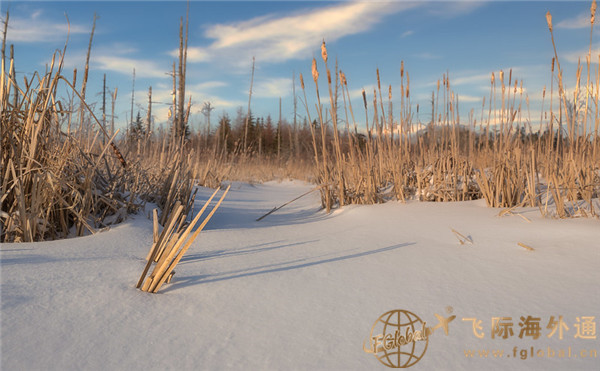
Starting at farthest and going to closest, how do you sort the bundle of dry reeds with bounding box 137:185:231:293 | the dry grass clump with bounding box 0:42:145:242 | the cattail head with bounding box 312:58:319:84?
the cattail head with bounding box 312:58:319:84, the dry grass clump with bounding box 0:42:145:242, the bundle of dry reeds with bounding box 137:185:231:293

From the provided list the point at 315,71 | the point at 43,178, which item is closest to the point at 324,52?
the point at 315,71

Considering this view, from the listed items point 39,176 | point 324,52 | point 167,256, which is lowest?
point 167,256

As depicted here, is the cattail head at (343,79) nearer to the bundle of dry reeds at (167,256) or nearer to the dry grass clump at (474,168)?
the dry grass clump at (474,168)

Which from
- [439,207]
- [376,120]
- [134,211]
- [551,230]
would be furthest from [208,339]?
[376,120]

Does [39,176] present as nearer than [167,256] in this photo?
No

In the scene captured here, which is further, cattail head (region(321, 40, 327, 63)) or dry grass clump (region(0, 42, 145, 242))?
cattail head (region(321, 40, 327, 63))

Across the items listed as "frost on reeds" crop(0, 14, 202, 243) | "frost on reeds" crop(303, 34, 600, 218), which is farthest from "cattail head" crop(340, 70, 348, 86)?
"frost on reeds" crop(0, 14, 202, 243)

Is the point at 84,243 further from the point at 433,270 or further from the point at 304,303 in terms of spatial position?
the point at 433,270

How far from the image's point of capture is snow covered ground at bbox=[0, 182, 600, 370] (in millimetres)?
839

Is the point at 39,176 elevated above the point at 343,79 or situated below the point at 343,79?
below

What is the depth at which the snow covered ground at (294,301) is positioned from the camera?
84 cm

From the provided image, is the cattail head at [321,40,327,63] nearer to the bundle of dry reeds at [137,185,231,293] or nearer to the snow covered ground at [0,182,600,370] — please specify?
the snow covered ground at [0,182,600,370]

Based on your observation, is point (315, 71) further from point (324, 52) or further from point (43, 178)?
point (43, 178)

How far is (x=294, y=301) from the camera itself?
3.70 feet
